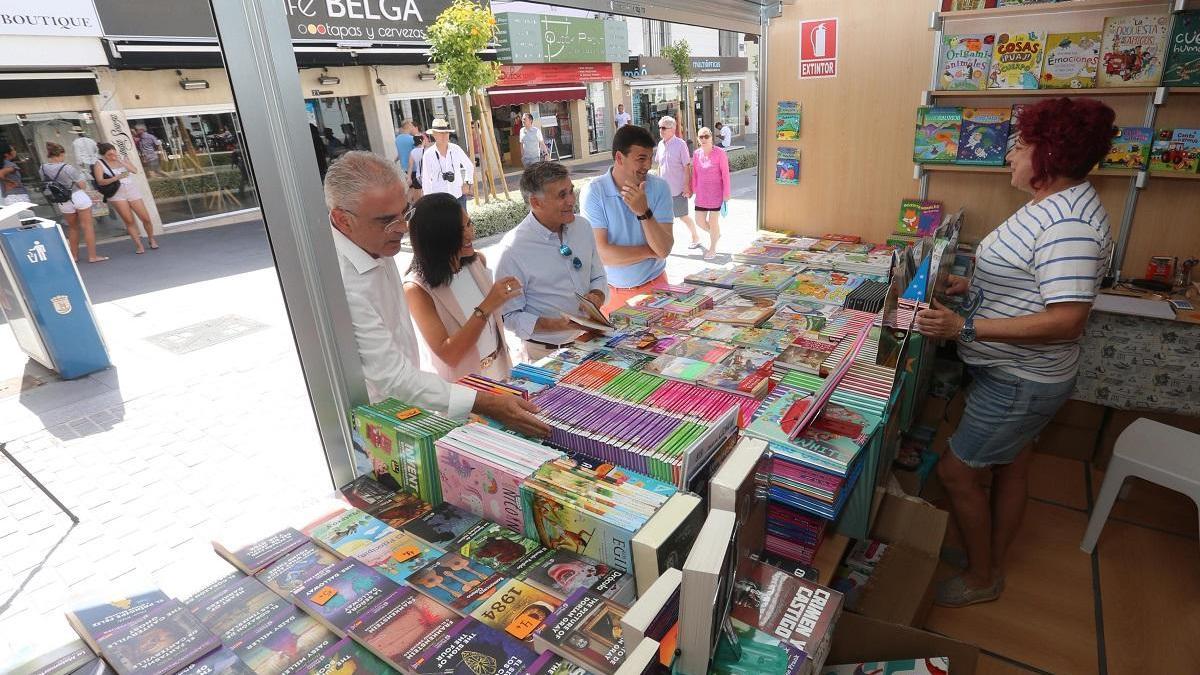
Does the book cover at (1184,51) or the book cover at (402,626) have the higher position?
the book cover at (1184,51)

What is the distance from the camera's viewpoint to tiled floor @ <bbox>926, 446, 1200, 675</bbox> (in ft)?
7.50

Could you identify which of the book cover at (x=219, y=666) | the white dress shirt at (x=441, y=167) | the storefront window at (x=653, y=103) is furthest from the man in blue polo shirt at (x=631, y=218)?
the storefront window at (x=653, y=103)

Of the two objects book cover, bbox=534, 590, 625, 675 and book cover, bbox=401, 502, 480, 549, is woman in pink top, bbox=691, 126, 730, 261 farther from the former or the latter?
book cover, bbox=534, 590, 625, 675

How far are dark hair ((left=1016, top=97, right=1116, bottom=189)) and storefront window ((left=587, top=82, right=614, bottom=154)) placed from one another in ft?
58.7

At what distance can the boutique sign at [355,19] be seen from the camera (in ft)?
8.38

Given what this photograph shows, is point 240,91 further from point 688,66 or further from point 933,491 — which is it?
point 688,66

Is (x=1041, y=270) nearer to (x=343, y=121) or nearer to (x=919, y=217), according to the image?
(x=919, y=217)

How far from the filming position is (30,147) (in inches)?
340

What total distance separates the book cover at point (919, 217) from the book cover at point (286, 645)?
13.1 ft

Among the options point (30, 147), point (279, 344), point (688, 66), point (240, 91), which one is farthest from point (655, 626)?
point (688, 66)

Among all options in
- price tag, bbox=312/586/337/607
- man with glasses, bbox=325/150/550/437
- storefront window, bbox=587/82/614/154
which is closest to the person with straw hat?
man with glasses, bbox=325/150/550/437

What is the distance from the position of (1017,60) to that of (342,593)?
13.9 ft

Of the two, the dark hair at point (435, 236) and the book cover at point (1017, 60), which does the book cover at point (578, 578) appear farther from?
the book cover at point (1017, 60)

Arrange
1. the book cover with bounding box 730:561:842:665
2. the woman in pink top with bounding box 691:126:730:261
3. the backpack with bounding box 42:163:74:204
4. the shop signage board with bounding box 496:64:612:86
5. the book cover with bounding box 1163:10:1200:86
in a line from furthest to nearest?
the shop signage board with bounding box 496:64:612:86 → the woman in pink top with bounding box 691:126:730:261 → the backpack with bounding box 42:163:74:204 → the book cover with bounding box 1163:10:1200:86 → the book cover with bounding box 730:561:842:665
